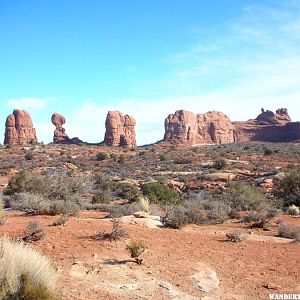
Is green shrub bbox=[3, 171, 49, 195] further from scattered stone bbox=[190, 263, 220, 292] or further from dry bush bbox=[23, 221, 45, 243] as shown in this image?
scattered stone bbox=[190, 263, 220, 292]

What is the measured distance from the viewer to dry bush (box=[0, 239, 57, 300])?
4699mm

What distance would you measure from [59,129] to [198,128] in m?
36.3

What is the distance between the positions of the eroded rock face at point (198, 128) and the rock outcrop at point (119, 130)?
10.9 meters

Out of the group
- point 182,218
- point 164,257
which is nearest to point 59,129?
point 182,218

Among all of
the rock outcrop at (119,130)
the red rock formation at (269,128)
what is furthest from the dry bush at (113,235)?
the red rock formation at (269,128)

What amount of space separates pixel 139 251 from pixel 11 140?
8275 centimetres

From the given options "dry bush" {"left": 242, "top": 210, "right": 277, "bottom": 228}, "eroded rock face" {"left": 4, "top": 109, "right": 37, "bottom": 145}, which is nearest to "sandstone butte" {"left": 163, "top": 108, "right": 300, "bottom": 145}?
"eroded rock face" {"left": 4, "top": 109, "right": 37, "bottom": 145}

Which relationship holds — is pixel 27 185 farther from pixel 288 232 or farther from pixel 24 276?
pixel 24 276

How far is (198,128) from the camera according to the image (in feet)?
342

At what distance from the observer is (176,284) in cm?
668

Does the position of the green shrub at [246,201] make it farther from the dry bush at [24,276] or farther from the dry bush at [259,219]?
the dry bush at [24,276]

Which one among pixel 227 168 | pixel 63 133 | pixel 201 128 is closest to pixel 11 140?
pixel 63 133

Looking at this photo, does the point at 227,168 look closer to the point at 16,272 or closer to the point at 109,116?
the point at 16,272

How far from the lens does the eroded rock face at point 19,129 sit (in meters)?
85.0
